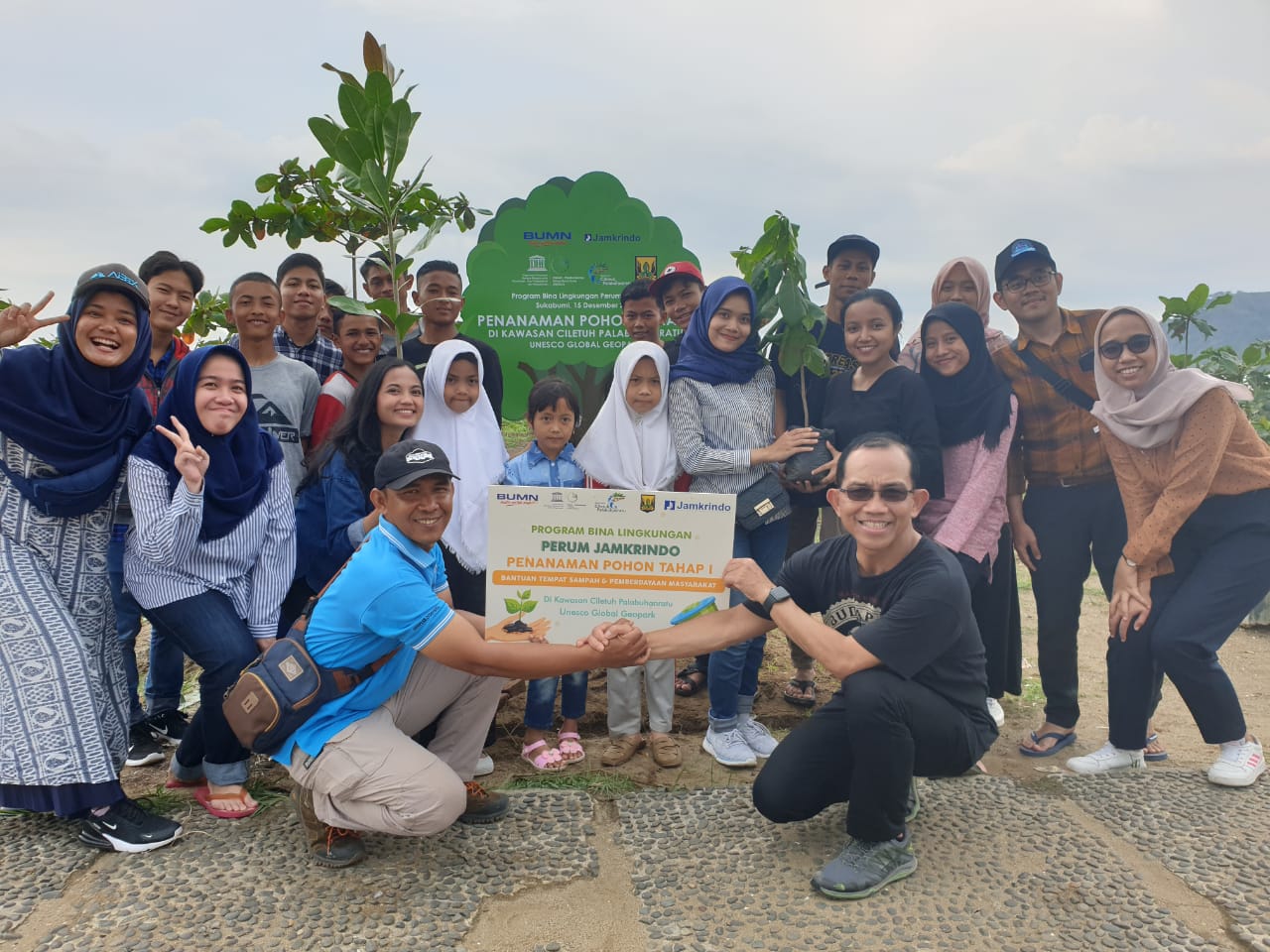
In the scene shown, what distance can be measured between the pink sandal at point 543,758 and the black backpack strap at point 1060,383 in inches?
110

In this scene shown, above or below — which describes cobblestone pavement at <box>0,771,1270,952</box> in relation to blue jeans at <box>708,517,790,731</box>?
below

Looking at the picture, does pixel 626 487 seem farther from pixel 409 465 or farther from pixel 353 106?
pixel 353 106

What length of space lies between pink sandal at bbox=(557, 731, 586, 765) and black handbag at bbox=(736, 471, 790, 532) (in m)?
1.21

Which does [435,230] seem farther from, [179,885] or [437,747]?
[179,885]

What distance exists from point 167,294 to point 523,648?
2470mm

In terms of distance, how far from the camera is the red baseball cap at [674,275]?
443 centimetres

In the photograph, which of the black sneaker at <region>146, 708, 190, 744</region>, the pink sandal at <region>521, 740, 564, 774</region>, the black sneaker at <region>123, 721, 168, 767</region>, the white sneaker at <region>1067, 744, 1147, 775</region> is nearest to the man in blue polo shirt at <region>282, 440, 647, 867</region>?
the pink sandal at <region>521, 740, 564, 774</region>

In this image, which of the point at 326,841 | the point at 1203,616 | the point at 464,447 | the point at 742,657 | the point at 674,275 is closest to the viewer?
the point at 326,841

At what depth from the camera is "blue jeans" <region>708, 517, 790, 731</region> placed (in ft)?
11.3

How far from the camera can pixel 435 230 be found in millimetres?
4160

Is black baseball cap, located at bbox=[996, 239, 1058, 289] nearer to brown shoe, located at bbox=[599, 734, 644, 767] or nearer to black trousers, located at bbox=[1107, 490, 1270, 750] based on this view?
black trousers, located at bbox=[1107, 490, 1270, 750]

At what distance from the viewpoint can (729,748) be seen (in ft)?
11.3

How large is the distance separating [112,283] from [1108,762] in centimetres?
440

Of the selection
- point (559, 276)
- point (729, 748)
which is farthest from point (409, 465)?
point (559, 276)
